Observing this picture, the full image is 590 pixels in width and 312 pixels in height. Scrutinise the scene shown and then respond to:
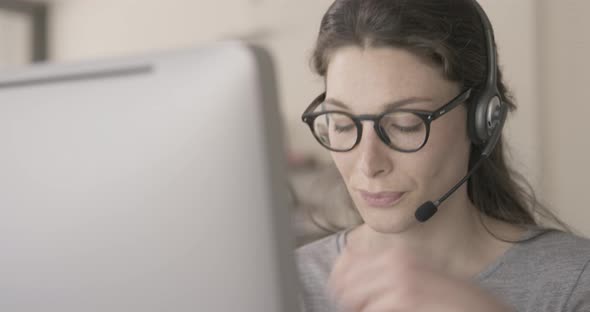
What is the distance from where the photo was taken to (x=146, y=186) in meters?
0.42

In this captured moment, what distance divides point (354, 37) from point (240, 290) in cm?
73

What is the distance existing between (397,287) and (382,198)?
49 cm

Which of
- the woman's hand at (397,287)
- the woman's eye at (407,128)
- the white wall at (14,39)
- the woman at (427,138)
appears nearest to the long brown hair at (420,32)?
the woman at (427,138)

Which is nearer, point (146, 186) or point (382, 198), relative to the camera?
point (146, 186)

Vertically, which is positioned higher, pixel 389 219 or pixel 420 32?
pixel 420 32

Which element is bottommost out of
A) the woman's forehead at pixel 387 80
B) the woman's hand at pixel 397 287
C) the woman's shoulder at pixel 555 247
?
the woman's shoulder at pixel 555 247

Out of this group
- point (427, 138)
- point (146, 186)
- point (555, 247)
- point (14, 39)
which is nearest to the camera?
point (146, 186)

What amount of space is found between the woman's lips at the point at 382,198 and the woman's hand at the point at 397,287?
0.46 m

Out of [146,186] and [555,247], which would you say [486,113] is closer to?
[555,247]

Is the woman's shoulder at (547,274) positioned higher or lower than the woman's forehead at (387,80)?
lower

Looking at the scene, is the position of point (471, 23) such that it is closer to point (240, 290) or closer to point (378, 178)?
point (378, 178)

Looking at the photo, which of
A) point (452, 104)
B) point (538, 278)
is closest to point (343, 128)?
point (452, 104)

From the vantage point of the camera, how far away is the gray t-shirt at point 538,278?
3.31ft

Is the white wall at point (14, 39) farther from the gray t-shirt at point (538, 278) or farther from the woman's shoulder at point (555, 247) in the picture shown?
the woman's shoulder at point (555, 247)
